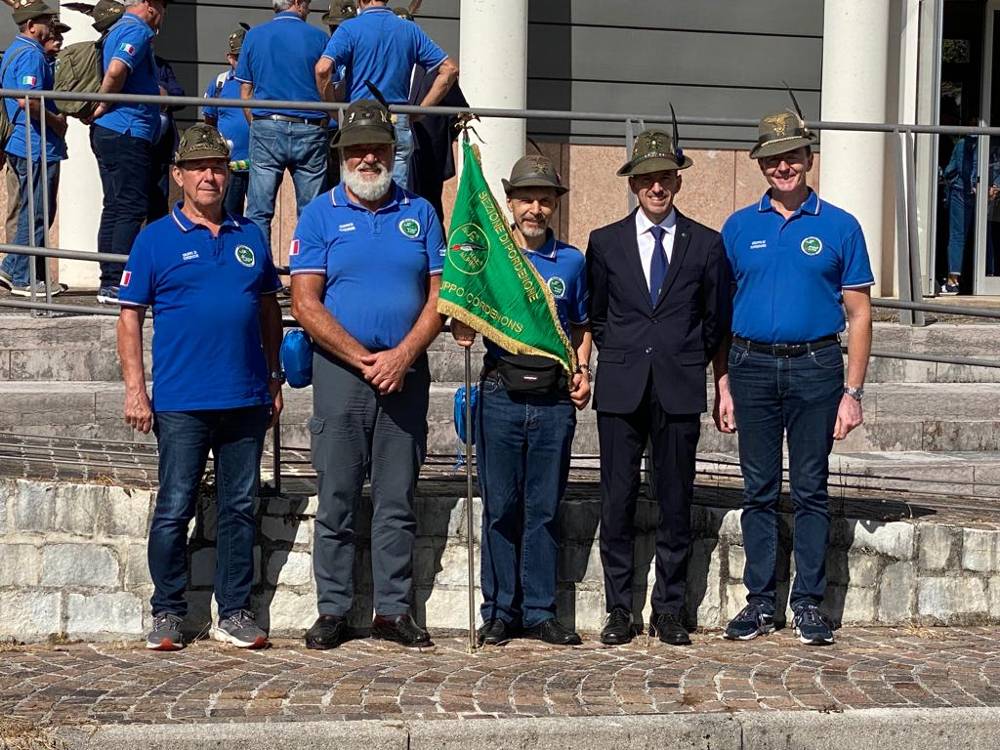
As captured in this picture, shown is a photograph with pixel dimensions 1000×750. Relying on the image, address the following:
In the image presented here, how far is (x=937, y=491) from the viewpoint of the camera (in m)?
9.16

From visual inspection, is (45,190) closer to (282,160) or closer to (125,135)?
(125,135)

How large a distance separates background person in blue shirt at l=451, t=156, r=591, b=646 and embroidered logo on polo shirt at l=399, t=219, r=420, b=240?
43cm

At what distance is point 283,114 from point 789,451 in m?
4.15

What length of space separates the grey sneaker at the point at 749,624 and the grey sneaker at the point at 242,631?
2.10 meters

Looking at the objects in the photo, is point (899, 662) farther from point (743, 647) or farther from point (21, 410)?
point (21, 410)

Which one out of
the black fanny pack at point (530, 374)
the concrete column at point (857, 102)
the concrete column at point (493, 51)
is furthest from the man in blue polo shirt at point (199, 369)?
the concrete column at point (857, 102)

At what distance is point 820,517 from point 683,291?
119cm

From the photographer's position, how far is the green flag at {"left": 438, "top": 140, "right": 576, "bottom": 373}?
24.7ft

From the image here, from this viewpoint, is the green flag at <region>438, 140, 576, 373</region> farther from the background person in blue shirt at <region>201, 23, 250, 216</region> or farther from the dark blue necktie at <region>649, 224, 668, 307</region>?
the background person in blue shirt at <region>201, 23, 250, 216</region>

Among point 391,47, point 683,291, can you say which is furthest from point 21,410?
point 683,291

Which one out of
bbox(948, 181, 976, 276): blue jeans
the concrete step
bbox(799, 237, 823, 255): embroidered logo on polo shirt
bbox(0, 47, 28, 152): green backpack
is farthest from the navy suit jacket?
bbox(948, 181, 976, 276): blue jeans

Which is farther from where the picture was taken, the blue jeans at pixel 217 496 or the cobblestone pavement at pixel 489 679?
the blue jeans at pixel 217 496

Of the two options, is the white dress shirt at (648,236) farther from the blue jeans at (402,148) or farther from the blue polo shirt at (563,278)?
the blue jeans at (402,148)

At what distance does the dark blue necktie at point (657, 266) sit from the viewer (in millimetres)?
7707
